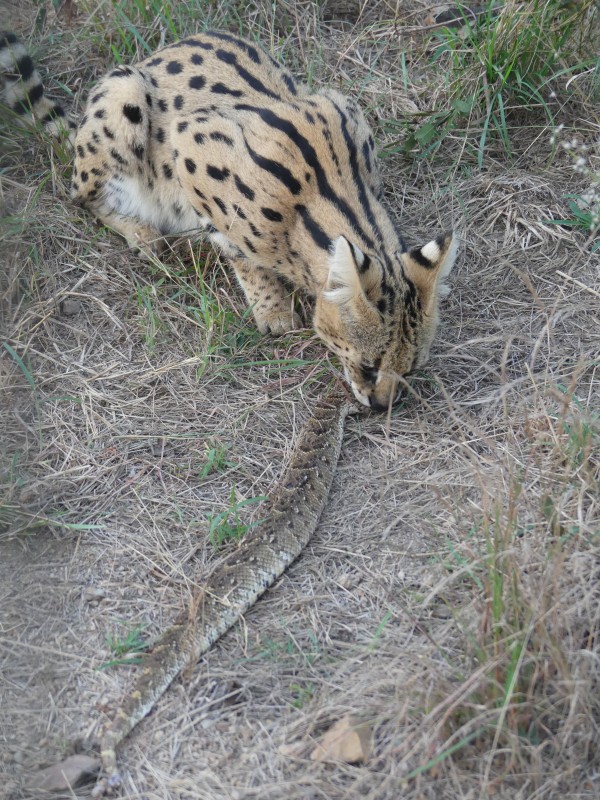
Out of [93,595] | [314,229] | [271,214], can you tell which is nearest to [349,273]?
[314,229]

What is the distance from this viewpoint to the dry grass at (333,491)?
3.35 metres

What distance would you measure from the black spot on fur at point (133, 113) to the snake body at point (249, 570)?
7.09ft

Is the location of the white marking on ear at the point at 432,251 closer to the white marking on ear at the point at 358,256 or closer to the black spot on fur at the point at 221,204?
the white marking on ear at the point at 358,256

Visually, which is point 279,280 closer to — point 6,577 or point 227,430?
point 227,430

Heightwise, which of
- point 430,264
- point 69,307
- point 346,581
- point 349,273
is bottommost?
point 346,581

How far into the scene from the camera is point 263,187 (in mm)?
5168

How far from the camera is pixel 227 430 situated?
4.94 m

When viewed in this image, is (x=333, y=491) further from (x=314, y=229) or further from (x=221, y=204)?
(x=221, y=204)

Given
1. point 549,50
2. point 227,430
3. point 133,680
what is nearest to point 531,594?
point 133,680

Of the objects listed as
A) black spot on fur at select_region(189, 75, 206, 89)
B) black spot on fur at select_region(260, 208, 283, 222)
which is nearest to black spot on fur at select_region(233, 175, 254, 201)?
black spot on fur at select_region(260, 208, 283, 222)

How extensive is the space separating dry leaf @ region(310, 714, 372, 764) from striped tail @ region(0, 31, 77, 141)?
4337 millimetres

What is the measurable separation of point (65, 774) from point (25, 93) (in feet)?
14.1

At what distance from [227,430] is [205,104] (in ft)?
6.67

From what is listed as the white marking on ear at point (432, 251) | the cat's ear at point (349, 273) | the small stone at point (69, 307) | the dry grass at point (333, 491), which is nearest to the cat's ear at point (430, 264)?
the white marking on ear at point (432, 251)
